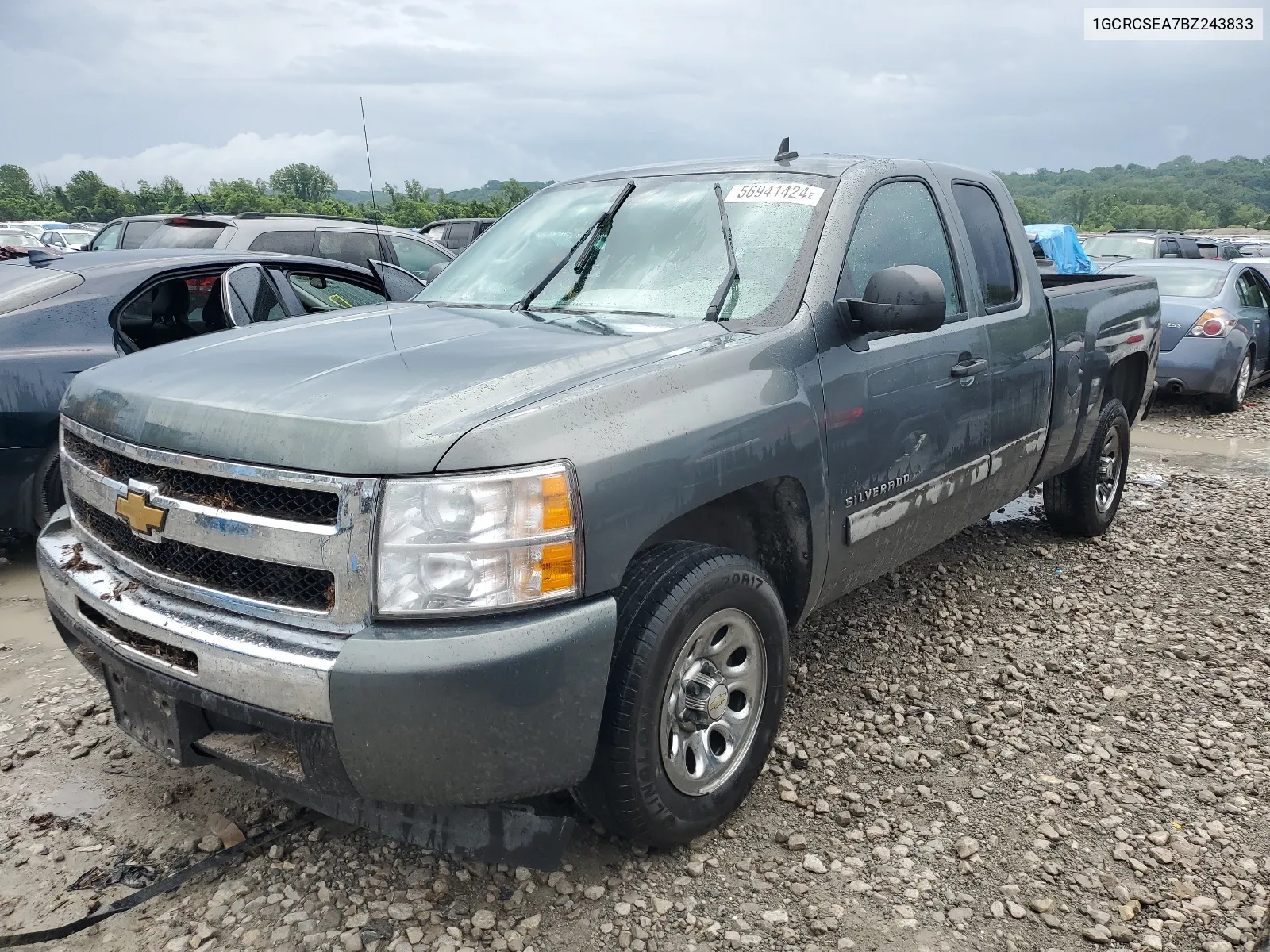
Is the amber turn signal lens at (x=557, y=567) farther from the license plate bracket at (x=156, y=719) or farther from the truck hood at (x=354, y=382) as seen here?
the license plate bracket at (x=156, y=719)

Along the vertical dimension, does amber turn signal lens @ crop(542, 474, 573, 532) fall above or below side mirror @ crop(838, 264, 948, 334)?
below

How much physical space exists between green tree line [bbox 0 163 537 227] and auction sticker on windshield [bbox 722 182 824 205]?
11.9 m

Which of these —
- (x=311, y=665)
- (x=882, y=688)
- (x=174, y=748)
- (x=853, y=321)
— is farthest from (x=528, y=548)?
(x=882, y=688)

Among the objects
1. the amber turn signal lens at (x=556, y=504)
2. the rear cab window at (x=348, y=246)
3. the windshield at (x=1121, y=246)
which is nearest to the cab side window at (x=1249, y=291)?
the windshield at (x=1121, y=246)

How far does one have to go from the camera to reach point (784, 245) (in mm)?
3199

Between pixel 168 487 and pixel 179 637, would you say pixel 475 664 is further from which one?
pixel 168 487

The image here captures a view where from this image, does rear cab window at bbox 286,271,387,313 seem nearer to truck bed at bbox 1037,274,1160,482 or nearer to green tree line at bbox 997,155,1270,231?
truck bed at bbox 1037,274,1160,482

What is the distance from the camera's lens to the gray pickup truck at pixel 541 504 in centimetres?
211

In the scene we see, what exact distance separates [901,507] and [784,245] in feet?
3.27

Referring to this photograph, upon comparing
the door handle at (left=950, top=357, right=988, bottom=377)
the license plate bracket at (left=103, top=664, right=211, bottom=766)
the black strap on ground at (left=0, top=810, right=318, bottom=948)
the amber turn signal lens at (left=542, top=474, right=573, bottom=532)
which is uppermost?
the door handle at (left=950, top=357, right=988, bottom=377)

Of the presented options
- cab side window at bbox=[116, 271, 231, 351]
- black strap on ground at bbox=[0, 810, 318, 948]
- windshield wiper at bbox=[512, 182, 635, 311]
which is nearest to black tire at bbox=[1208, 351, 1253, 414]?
windshield wiper at bbox=[512, 182, 635, 311]

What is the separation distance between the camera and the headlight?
6.86 feet

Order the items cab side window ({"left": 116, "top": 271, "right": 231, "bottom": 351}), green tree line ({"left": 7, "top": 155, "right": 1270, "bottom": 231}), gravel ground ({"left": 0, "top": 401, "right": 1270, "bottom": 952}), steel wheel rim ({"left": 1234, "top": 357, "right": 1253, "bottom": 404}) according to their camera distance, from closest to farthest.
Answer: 1. gravel ground ({"left": 0, "top": 401, "right": 1270, "bottom": 952})
2. cab side window ({"left": 116, "top": 271, "right": 231, "bottom": 351})
3. steel wheel rim ({"left": 1234, "top": 357, "right": 1253, "bottom": 404})
4. green tree line ({"left": 7, "top": 155, "right": 1270, "bottom": 231})

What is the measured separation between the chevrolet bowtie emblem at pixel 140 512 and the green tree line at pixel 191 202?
489 inches
